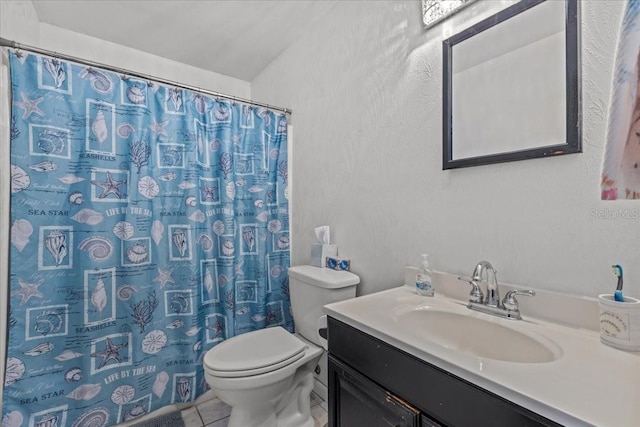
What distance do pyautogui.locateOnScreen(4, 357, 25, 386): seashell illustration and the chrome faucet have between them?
1.79m

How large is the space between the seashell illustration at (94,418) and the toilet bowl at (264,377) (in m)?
0.62

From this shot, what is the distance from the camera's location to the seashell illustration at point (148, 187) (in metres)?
1.48

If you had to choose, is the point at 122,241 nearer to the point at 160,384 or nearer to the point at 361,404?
the point at 160,384

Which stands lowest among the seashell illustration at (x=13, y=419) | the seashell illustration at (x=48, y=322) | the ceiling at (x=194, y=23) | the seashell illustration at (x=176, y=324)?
the seashell illustration at (x=13, y=419)

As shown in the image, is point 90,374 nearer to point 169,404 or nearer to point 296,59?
point 169,404

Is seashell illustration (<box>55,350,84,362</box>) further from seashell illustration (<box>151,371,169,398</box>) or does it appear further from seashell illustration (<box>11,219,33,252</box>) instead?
seashell illustration (<box>11,219,33,252</box>)

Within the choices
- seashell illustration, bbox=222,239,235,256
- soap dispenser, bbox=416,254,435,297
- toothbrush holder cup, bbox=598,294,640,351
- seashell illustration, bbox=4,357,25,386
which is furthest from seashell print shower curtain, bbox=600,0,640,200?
seashell illustration, bbox=4,357,25,386

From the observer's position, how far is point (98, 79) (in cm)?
137

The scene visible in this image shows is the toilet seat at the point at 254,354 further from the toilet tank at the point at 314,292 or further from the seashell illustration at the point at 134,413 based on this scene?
the seashell illustration at the point at 134,413

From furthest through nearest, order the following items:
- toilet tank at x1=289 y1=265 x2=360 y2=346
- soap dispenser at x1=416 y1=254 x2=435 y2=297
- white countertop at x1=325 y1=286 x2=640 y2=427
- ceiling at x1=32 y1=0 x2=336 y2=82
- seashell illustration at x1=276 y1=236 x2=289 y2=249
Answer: seashell illustration at x1=276 y1=236 x2=289 y2=249 → ceiling at x1=32 y1=0 x2=336 y2=82 → toilet tank at x1=289 y1=265 x2=360 y2=346 → soap dispenser at x1=416 y1=254 x2=435 y2=297 → white countertop at x1=325 y1=286 x2=640 y2=427

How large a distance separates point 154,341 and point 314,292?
2.90 ft

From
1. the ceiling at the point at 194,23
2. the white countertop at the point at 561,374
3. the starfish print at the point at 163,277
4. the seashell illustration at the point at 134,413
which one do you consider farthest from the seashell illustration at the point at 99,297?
the ceiling at the point at 194,23

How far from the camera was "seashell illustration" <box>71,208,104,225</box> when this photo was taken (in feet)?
4.34

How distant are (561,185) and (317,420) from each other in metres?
1.50
